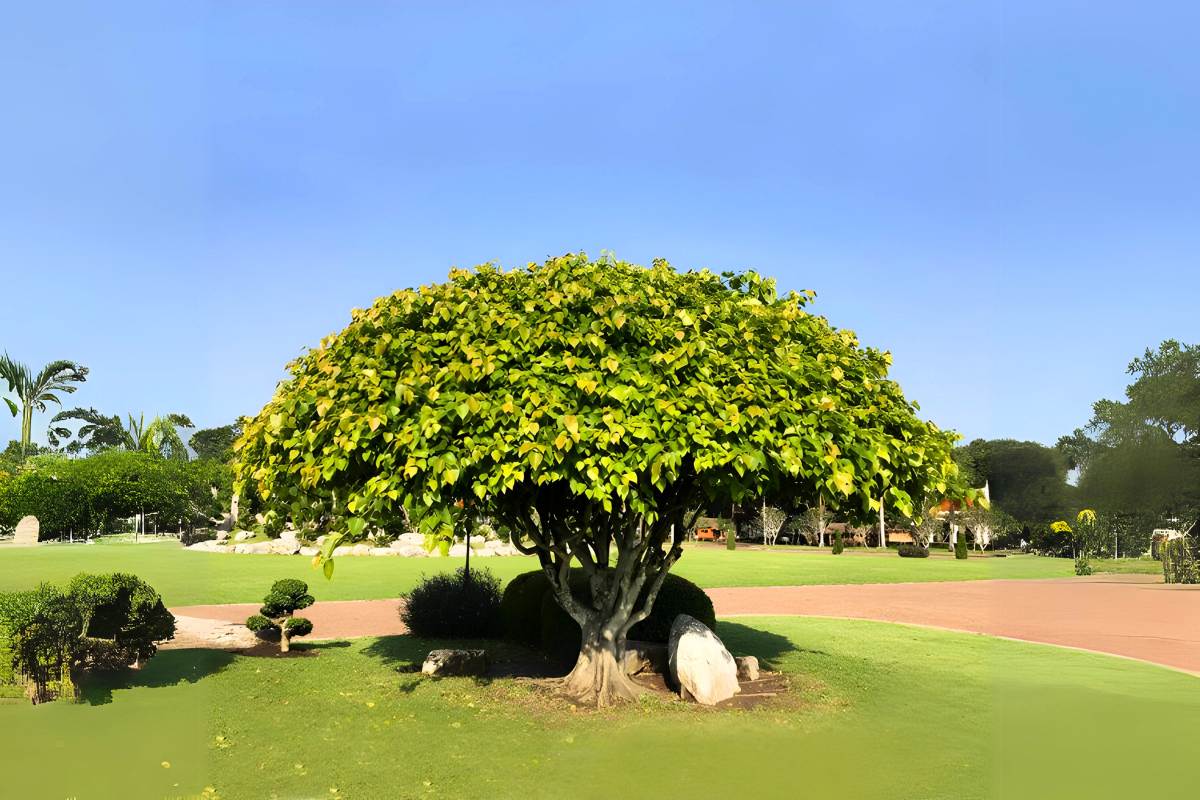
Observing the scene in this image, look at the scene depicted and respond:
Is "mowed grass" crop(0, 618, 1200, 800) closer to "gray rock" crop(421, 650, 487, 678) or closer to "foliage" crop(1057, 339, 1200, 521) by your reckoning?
"gray rock" crop(421, 650, 487, 678)

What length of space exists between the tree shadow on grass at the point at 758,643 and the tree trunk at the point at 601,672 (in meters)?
3.44

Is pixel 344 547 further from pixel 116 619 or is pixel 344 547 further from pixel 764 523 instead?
pixel 764 523

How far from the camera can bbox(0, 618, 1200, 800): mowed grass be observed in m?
8.79

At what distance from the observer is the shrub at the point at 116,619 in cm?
1293

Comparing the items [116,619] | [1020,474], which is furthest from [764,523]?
[116,619]

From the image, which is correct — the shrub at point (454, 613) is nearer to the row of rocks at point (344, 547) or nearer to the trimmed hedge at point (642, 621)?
the trimmed hedge at point (642, 621)

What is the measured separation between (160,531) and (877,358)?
68152 millimetres

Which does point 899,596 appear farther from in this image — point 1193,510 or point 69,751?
point 1193,510

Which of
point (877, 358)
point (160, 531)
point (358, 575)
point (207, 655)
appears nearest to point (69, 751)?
point (207, 655)

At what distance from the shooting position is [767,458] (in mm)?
10695

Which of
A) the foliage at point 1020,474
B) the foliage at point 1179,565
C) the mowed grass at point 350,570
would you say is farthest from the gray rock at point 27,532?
the foliage at point 1020,474

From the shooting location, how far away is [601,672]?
12594mm

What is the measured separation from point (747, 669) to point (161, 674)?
9716mm

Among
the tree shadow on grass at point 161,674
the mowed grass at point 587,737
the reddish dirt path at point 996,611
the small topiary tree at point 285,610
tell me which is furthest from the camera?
the reddish dirt path at point 996,611
